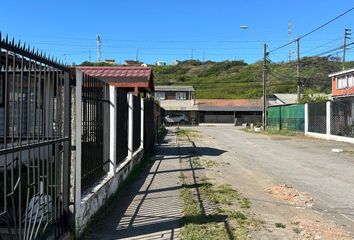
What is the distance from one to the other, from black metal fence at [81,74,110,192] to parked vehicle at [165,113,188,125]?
6663 centimetres

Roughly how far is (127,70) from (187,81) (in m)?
123

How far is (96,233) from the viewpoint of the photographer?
7.01 m

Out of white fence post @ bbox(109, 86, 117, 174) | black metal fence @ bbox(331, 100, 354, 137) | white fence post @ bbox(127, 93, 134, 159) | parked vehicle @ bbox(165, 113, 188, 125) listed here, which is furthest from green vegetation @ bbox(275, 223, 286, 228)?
parked vehicle @ bbox(165, 113, 188, 125)

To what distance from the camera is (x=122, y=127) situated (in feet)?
39.8

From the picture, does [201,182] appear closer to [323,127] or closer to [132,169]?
[132,169]

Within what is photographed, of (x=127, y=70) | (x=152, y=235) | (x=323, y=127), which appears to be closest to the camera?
(x=152, y=235)

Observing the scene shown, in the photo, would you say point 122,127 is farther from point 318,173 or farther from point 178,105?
point 178,105

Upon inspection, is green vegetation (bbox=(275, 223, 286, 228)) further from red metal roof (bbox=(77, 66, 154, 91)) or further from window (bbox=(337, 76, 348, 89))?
window (bbox=(337, 76, 348, 89))

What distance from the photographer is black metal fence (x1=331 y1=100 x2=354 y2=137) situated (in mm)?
31547

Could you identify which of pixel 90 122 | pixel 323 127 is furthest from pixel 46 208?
pixel 323 127

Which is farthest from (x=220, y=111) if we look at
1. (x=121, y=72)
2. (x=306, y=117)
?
(x=121, y=72)

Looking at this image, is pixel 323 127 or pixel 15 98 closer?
pixel 15 98

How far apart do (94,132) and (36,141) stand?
11.3ft

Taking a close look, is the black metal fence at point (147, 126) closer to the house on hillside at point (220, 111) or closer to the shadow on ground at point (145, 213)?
the shadow on ground at point (145, 213)
